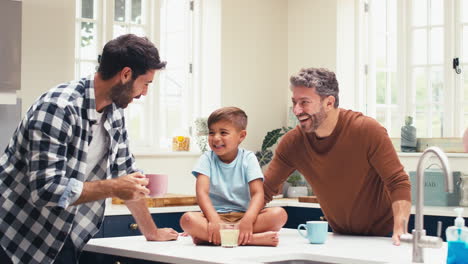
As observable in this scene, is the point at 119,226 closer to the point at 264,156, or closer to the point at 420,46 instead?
the point at 264,156

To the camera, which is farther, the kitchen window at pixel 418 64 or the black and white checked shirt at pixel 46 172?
the kitchen window at pixel 418 64

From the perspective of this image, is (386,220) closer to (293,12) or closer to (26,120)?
(26,120)

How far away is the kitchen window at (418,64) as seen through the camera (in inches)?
237

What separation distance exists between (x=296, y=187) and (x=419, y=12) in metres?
1.69

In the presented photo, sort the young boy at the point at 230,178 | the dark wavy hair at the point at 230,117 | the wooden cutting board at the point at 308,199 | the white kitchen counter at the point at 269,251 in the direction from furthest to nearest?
the wooden cutting board at the point at 308,199 < the dark wavy hair at the point at 230,117 < the young boy at the point at 230,178 < the white kitchen counter at the point at 269,251

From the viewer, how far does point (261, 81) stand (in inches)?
261

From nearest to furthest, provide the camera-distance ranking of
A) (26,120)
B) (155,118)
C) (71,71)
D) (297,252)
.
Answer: (26,120)
(297,252)
(71,71)
(155,118)

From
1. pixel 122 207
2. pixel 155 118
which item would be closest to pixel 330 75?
pixel 122 207

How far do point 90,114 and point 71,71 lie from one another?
8.75 feet

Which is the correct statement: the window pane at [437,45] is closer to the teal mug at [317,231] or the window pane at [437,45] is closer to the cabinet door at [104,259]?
the teal mug at [317,231]

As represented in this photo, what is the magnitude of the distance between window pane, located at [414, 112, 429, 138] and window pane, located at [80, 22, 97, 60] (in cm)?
253

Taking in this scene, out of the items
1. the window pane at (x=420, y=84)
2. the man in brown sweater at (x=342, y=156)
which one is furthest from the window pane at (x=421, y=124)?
the man in brown sweater at (x=342, y=156)

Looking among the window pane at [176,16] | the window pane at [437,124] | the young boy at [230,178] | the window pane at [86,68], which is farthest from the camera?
the window pane at [176,16]

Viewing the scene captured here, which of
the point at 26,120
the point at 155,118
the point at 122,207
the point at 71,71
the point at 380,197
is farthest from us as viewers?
the point at 155,118
